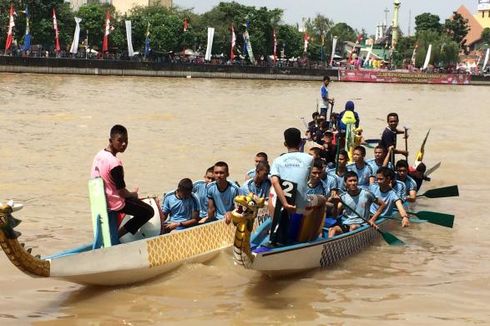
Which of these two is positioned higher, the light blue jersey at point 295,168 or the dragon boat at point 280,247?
the light blue jersey at point 295,168

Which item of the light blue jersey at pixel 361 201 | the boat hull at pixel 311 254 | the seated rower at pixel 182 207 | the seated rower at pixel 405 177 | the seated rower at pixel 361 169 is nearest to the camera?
the boat hull at pixel 311 254

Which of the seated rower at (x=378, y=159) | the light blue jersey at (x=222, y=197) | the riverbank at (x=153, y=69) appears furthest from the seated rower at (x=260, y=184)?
the riverbank at (x=153, y=69)

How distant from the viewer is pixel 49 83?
44.9 meters

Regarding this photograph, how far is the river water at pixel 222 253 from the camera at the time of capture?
26.2ft

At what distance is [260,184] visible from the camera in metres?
9.60

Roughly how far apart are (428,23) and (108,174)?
10545cm

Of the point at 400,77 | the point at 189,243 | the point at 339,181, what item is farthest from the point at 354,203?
the point at 400,77

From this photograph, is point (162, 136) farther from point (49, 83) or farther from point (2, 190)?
point (49, 83)

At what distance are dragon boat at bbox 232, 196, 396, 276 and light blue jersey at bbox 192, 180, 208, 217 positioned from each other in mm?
1009

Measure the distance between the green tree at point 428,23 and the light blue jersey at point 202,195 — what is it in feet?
336

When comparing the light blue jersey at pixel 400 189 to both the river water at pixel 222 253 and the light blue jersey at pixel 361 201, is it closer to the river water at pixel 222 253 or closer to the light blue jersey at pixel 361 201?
the river water at pixel 222 253

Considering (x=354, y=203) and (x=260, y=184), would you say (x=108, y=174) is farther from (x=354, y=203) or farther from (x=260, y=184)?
(x=354, y=203)

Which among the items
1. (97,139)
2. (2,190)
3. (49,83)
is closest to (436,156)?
(97,139)

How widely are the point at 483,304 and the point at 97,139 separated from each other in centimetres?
1503
